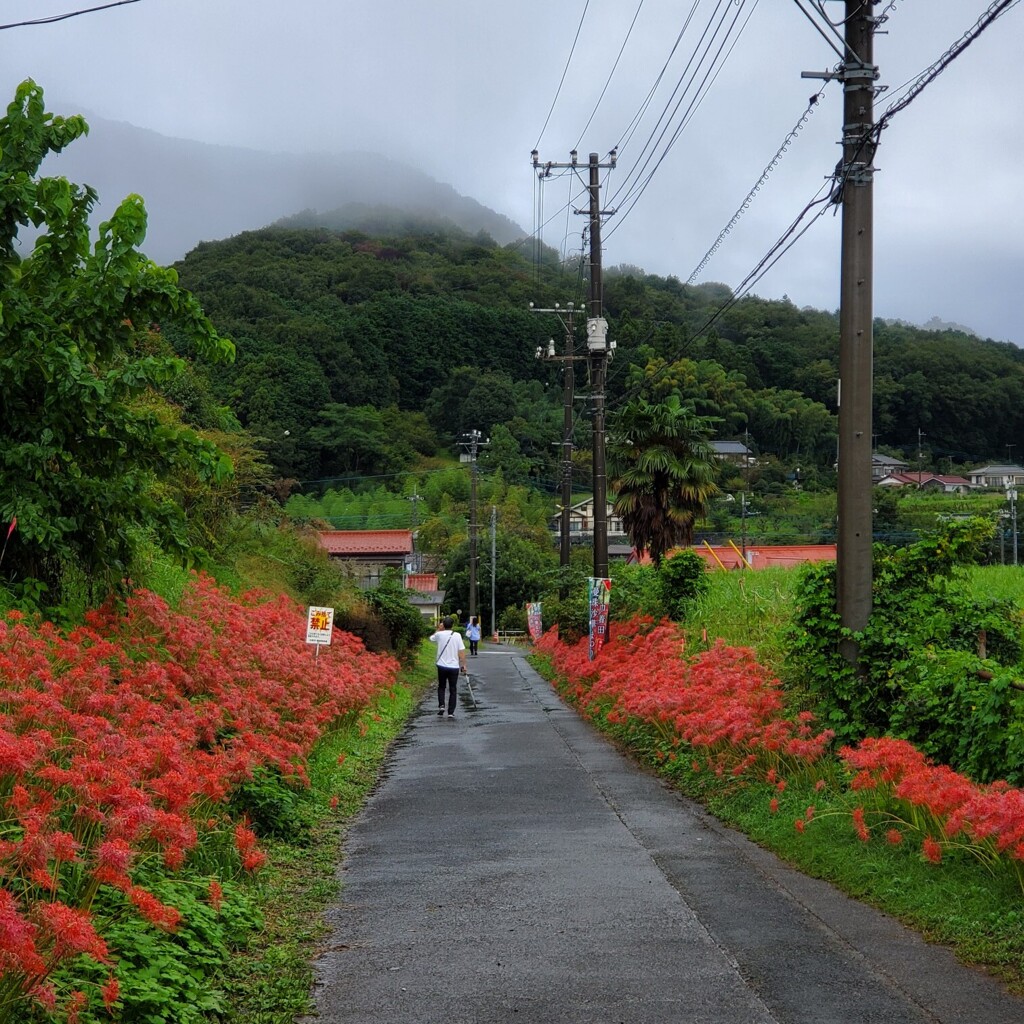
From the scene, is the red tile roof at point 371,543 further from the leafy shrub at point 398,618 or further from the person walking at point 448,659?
the person walking at point 448,659

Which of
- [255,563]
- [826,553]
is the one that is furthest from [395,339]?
[255,563]

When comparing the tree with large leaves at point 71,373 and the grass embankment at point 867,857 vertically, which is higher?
the tree with large leaves at point 71,373

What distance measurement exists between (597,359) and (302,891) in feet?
64.0

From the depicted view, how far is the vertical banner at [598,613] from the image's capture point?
25.3 metres

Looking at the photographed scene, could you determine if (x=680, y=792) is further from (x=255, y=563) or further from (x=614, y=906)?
(x=255, y=563)

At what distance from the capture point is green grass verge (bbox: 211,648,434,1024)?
19.3ft

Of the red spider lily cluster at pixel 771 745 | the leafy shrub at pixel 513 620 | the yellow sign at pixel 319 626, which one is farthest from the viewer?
the leafy shrub at pixel 513 620

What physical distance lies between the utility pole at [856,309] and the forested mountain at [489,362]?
745 inches

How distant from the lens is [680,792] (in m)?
12.6

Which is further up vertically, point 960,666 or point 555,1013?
point 960,666

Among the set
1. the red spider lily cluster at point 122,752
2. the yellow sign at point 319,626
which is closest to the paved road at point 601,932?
the red spider lily cluster at point 122,752

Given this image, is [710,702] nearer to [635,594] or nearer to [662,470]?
[635,594]

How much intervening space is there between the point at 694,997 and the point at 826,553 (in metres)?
41.0

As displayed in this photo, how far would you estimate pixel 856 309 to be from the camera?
11531 millimetres
